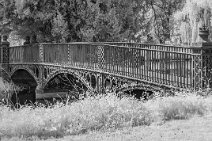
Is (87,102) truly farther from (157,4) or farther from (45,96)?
(157,4)

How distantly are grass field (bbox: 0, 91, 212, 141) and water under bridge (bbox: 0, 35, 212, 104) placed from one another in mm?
3034

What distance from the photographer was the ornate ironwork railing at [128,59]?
13.7 m

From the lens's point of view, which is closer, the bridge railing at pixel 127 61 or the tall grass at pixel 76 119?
the tall grass at pixel 76 119

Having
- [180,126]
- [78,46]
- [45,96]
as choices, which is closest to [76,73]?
[78,46]

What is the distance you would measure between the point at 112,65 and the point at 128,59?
1.45 meters

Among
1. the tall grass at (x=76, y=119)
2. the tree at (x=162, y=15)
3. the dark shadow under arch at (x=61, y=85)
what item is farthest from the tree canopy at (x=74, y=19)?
the tall grass at (x=76, y=119)

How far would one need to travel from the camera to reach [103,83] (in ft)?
61.0

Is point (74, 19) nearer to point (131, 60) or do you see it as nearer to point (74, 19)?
point (74, 19)

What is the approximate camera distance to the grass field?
26.9 ft

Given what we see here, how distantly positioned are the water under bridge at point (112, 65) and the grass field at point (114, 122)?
3.03 metres

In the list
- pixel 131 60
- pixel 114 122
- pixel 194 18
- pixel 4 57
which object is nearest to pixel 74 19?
pixel 4 57

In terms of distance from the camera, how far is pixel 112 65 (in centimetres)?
1802

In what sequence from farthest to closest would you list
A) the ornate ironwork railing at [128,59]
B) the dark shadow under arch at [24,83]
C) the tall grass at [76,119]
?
the dark shadow under arch at [24,83] < the ornate ironwork railing at [128,59] < the tall grass at [76,119]

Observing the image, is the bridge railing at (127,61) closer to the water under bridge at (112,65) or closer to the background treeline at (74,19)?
the water under bridge at (112,65)
